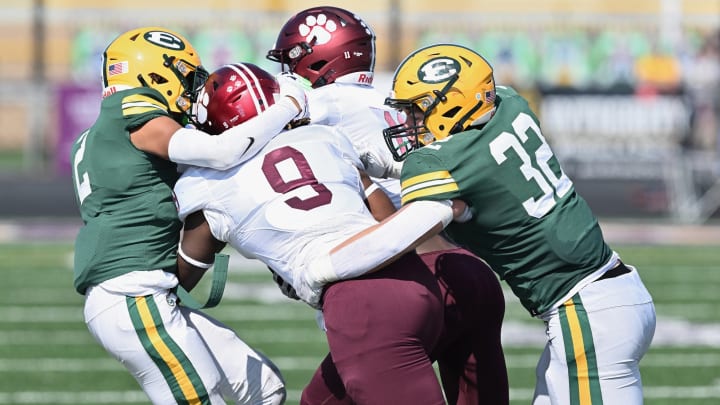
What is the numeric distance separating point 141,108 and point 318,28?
848 mm

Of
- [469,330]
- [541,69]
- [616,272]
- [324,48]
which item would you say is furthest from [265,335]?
[541,69]

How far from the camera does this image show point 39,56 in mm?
17812

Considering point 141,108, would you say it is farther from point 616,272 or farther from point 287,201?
point 616,272

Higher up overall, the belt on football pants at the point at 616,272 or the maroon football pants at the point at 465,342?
the belt on football pants at the point at 616,272

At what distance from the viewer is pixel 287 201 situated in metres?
3.84

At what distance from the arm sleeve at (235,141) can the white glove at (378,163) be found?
1.51 ft

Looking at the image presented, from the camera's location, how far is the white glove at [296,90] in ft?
13.5

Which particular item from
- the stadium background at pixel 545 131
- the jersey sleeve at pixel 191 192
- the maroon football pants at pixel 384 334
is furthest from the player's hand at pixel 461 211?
the stadium background at pixel 545 131

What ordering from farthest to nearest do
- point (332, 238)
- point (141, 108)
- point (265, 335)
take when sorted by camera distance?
point (265, 335), point (141, 108), point (332, 238)

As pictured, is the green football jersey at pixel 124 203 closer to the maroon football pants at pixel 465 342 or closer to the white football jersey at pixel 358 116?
the white football jersey at pixel 358 116

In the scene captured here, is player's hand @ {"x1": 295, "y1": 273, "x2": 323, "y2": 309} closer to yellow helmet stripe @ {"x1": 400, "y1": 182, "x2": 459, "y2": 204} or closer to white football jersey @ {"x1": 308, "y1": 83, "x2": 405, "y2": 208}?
yellow helmet stripe @ {"x1": 400, "y1": 182, "x2": 459, "y2": 204}

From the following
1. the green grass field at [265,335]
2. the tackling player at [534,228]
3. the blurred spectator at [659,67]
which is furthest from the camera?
the blurred spectator at [659,67]

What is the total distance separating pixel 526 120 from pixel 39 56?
1477cm

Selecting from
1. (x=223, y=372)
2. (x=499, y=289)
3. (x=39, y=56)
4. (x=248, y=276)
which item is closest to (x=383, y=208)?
(x=499, y=289)
